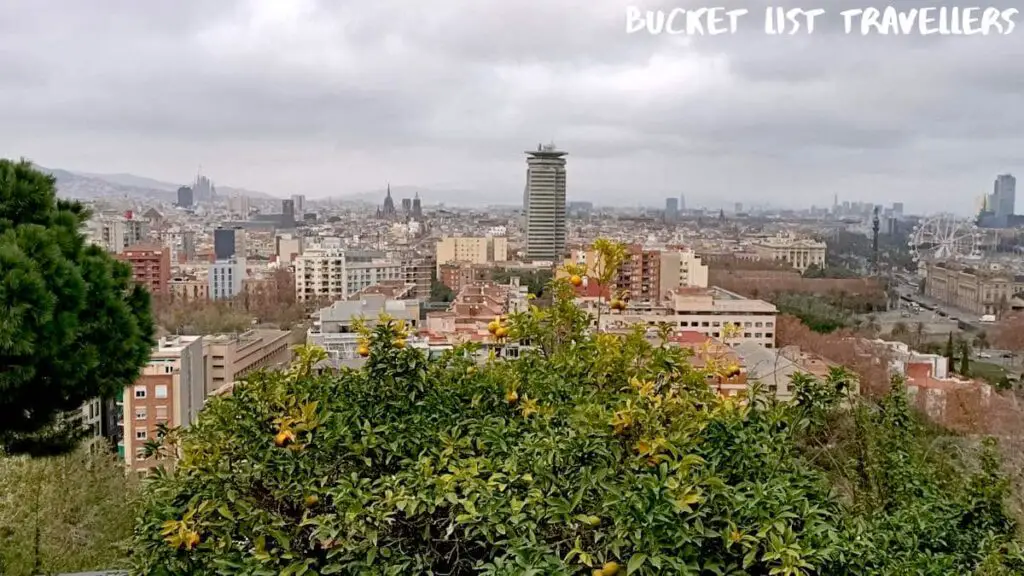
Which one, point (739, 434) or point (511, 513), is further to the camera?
point (739, 434)

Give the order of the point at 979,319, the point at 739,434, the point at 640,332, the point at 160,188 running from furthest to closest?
1. the point at 160,188
2. the point at 979,319
3. the point at 640,332
4. the point at 739,434

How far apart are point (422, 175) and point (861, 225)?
18.8 ft

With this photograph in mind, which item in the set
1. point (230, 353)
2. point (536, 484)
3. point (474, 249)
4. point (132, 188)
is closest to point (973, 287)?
point (230, 353)

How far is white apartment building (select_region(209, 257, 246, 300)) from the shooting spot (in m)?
9.33

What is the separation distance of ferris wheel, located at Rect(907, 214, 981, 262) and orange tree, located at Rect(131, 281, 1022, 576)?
25.5ft

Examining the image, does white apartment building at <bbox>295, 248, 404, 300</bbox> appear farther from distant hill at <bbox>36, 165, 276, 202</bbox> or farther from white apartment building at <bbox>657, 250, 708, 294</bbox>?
white apartment building at <bbox>657, 250, 708, 294</bbox>

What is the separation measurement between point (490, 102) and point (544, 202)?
264cm

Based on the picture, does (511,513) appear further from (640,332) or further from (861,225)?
(861,225)

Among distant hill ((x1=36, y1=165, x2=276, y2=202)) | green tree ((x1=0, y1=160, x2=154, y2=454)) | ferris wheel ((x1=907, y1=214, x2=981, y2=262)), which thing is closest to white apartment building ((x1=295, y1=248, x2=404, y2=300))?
distant hill ((x1=36, y1=165, x2=276, y2=202))

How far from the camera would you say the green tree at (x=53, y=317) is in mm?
1592

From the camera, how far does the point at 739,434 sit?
4.11 ft

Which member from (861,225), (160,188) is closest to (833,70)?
(861,225)

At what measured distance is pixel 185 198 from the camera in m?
10.9

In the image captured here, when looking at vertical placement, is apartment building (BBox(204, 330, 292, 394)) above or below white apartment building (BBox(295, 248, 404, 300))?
below
